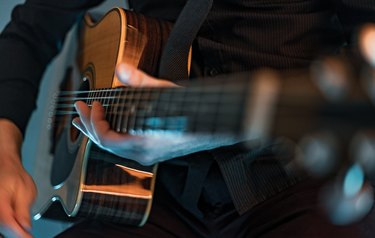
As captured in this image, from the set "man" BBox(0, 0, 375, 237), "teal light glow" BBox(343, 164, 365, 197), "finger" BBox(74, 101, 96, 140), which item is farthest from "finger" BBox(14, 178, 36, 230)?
"teal light glow" BBox(343, 164, 365, 197)

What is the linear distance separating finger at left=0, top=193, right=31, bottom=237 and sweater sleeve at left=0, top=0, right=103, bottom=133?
9.2 inches

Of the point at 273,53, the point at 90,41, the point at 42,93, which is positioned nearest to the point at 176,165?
the point at 273,53

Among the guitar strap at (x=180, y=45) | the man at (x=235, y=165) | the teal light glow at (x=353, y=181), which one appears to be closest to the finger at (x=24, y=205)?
the man at (x=235, y=165)

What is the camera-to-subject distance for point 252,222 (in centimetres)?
75

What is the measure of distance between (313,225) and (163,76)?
Answer: 0.32 metres

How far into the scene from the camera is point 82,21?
3.58 feet

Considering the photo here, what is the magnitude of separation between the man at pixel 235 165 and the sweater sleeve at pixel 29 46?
112mm

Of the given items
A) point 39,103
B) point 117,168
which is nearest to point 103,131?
point 117,168

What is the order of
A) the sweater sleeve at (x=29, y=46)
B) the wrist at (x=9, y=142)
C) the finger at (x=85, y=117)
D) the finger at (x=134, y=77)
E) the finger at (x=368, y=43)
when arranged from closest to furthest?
the finger at (x=368, y=43)
the finger at (x=134, y=77)
the finger at (x=85, y=117)
the wrist at (x=9, y=142)
the sweater sleeve at (x=29, y=46)

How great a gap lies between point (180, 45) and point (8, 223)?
384mm

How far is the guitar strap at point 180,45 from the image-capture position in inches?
28.4

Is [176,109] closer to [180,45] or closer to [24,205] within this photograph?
[180,45]

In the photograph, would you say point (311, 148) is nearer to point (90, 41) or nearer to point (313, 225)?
point (313, 225)

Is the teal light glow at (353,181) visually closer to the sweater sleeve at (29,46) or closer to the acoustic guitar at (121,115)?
the acoustic guitar at (121,115)
